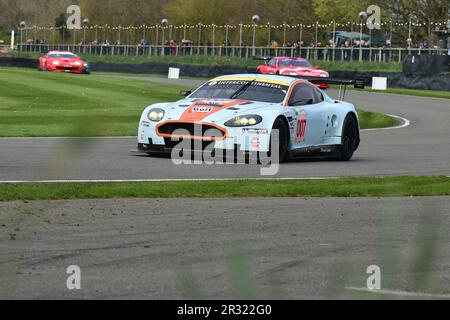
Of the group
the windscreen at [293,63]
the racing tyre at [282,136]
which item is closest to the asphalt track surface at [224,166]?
the racing tyre at [282,136]

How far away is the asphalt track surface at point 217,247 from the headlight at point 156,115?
4800 millimetres

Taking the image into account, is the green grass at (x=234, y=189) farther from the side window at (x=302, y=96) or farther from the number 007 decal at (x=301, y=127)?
the side window at (x=302, y=96)

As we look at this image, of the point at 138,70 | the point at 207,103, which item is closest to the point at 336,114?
the point at 207,103

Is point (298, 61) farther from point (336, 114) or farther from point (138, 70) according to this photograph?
point (336, 114)

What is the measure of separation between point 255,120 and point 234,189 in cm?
374

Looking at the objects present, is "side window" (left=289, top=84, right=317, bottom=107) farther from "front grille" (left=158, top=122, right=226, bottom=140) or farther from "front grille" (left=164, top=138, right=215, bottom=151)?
"front grille" (left=164, top=138, right=215, bottom=151)

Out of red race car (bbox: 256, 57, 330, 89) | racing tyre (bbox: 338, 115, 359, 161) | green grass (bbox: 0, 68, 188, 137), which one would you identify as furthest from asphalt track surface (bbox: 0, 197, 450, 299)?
red race car (bbox: 256, 57, 330, 89)

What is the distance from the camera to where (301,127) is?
15.7 m

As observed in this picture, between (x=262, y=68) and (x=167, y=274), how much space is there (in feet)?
141

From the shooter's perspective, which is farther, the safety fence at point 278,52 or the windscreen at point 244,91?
the safety fence at point 278,52

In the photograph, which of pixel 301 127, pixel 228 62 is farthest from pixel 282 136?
pixel 228 62

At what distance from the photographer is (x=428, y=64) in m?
45.8

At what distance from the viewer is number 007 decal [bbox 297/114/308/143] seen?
614 inches

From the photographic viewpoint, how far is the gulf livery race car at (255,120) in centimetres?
1461
